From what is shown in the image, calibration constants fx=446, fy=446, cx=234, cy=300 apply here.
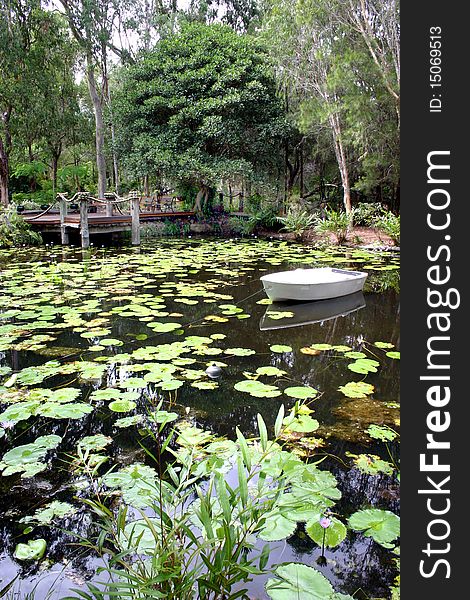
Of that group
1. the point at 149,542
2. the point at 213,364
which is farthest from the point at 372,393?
the point at 149,542

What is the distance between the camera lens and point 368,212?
40.2ft

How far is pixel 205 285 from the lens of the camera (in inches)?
290

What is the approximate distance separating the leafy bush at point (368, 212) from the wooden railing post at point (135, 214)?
5916 millimetres

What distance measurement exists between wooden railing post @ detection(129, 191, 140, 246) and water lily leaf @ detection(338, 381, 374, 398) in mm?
9761

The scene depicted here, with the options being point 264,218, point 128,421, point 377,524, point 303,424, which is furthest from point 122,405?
point 264,218

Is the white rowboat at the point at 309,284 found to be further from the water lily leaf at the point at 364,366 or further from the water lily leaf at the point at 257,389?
the water lily leaf at the point at 257,389

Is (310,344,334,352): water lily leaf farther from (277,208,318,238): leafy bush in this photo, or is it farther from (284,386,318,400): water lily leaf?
(277,208,318,238): leafy bush

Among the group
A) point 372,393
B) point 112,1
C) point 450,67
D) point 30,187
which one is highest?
point 112,1

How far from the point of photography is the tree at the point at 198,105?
44.9 ft

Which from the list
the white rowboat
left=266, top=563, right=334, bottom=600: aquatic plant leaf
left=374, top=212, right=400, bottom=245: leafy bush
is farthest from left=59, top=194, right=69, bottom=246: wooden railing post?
left=266, top=563, right=334, bottom=600: aquatic plant leaf

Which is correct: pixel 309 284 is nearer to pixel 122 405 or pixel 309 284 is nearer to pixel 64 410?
pixel 122 405

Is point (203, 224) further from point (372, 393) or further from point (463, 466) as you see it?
point (463, 466)

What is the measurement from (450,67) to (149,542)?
6.73 feet

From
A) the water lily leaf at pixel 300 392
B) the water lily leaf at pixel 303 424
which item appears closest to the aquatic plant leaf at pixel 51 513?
the water lily leaf at pixel 303 424
